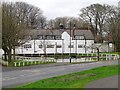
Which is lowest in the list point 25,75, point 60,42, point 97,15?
point 25,75

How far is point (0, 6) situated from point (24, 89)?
32.9 m

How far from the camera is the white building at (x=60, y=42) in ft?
280

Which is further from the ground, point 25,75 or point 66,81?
point 66,81

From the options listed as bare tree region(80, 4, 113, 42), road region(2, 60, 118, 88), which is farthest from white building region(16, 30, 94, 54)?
road region(2, 60, 118, 88)

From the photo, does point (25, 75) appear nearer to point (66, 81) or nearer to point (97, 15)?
point (66, 81)

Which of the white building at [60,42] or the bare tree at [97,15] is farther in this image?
the bare tree at [97,15]

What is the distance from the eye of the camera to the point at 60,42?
89625mm

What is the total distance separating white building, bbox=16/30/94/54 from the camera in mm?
85400

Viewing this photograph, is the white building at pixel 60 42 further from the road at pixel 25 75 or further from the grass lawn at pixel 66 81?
the grass lawn at pixel 66 81

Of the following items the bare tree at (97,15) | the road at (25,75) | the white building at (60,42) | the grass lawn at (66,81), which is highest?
the bare tree at (97,15)

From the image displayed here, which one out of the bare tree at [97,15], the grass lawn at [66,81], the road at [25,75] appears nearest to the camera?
the grass lawn at [66,81]

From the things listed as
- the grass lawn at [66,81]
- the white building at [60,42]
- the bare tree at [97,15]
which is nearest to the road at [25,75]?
the grass lawn at [66,81]

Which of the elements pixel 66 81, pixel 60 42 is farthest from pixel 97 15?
pixel 66 81

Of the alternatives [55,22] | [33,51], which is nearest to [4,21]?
[33,51]
